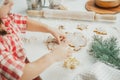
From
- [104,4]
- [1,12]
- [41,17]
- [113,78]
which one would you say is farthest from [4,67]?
[104,4]

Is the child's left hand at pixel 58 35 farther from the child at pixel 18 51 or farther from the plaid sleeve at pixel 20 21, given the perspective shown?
the plaid sleeve at pixel 20 21

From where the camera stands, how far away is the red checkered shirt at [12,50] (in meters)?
0.63

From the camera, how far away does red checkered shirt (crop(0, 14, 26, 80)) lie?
630 millimetres

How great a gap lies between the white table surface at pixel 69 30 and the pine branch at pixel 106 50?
34 mm

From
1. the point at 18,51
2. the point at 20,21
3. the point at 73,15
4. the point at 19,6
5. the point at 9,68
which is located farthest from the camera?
the point at 19,6

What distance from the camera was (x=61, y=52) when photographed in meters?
0.77

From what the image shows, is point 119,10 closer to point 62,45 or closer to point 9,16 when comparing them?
point 62,45

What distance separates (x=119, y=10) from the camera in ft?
3.27

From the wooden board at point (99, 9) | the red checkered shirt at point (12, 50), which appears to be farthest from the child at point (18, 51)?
the wooden board at point (99, 9)

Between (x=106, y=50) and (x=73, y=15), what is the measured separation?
271 mm

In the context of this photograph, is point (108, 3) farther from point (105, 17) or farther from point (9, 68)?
point (9, 68)

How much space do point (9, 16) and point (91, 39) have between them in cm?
30

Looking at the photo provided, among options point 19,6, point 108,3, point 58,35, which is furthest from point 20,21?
point 108,3

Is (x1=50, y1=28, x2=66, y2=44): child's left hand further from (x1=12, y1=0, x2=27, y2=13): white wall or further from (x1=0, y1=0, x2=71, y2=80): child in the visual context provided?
(x1=12, y1=0, x2=27, y2=13): white wall
